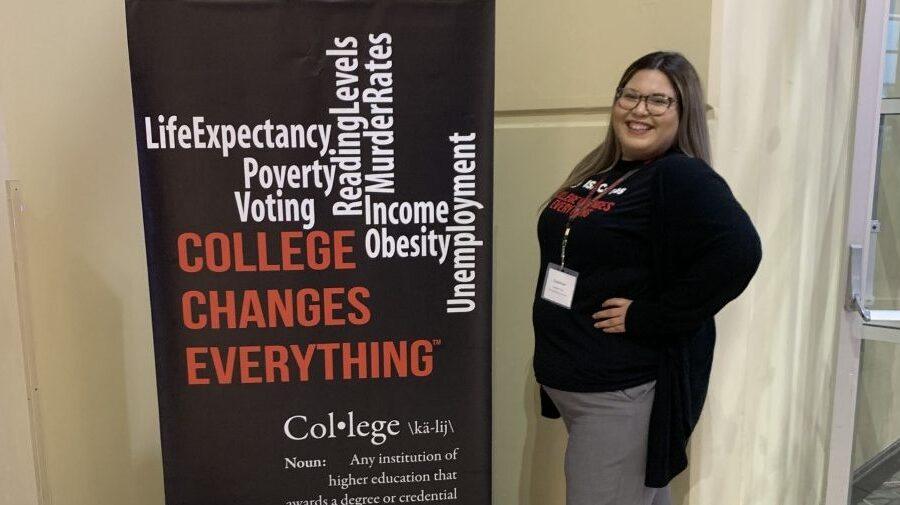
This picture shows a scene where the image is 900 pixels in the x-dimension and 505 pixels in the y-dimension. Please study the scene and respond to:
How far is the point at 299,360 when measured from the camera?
56.0 inches

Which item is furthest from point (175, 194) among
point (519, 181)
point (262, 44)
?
point (519, 181)

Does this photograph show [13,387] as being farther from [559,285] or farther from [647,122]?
[647,122]

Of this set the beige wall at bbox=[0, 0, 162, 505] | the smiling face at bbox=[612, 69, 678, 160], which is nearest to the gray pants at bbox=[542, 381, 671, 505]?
the smiling face at bbox=[612, 69, 678, 160]

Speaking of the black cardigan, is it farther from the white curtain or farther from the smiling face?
the white curtain

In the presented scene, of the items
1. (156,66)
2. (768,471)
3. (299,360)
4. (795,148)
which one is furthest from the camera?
→ (768,471)

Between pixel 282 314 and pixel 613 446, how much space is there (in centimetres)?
78

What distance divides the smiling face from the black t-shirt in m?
0.05

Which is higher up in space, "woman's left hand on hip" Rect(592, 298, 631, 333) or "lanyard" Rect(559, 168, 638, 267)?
"lanyard" Rect(559, 168, 638, 267)

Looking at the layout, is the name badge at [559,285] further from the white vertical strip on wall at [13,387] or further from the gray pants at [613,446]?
the white vertical strip on wall at [13,387]

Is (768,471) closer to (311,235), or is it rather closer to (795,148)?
(795,148)

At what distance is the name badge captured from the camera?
1.36m

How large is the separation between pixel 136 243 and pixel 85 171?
26cm

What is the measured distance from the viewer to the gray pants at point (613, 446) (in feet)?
4.30

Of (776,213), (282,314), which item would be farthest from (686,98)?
(282,314)
